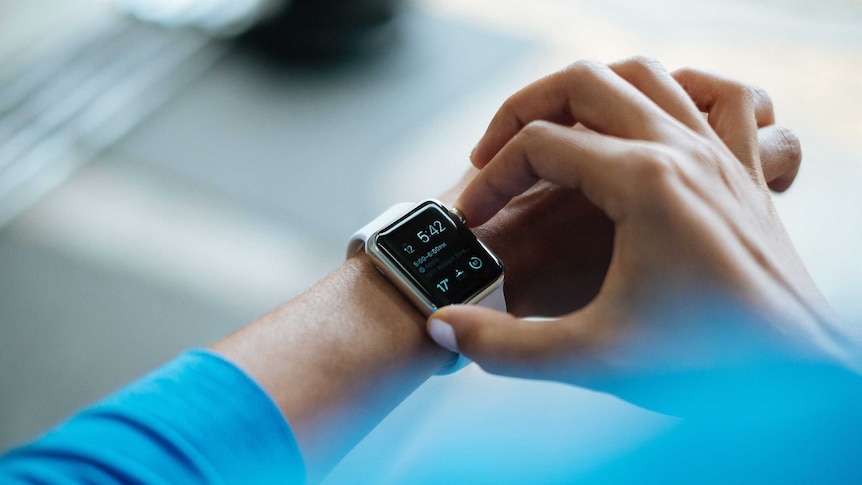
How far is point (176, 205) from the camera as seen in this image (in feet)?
5.10

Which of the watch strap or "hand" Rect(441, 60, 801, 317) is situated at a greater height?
the watch strap

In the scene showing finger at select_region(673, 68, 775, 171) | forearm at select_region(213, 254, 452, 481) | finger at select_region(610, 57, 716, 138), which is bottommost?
forearm at select_region(213, 254, 452, 481)

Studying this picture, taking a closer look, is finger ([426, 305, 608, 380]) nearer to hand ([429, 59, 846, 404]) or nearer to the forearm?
hand ([429, 59, 846, 404])

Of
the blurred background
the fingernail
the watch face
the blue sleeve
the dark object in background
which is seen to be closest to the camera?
the blue sleeve

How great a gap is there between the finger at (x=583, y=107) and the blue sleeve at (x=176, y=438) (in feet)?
1.46

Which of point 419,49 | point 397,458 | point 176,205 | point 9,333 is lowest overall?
point 397,458

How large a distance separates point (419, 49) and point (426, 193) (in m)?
0.50

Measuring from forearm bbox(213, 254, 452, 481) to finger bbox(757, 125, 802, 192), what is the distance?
56 centimetres

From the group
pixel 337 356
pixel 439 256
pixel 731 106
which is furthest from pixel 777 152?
pixel 337 356

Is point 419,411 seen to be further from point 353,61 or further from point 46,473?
point 353,61

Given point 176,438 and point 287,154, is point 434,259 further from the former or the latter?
point 287,154

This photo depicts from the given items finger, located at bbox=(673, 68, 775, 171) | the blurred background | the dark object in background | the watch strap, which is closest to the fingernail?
the watch strap

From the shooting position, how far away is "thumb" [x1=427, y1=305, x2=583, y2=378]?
67cm

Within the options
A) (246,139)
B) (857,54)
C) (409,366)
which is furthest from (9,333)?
(857,54)
